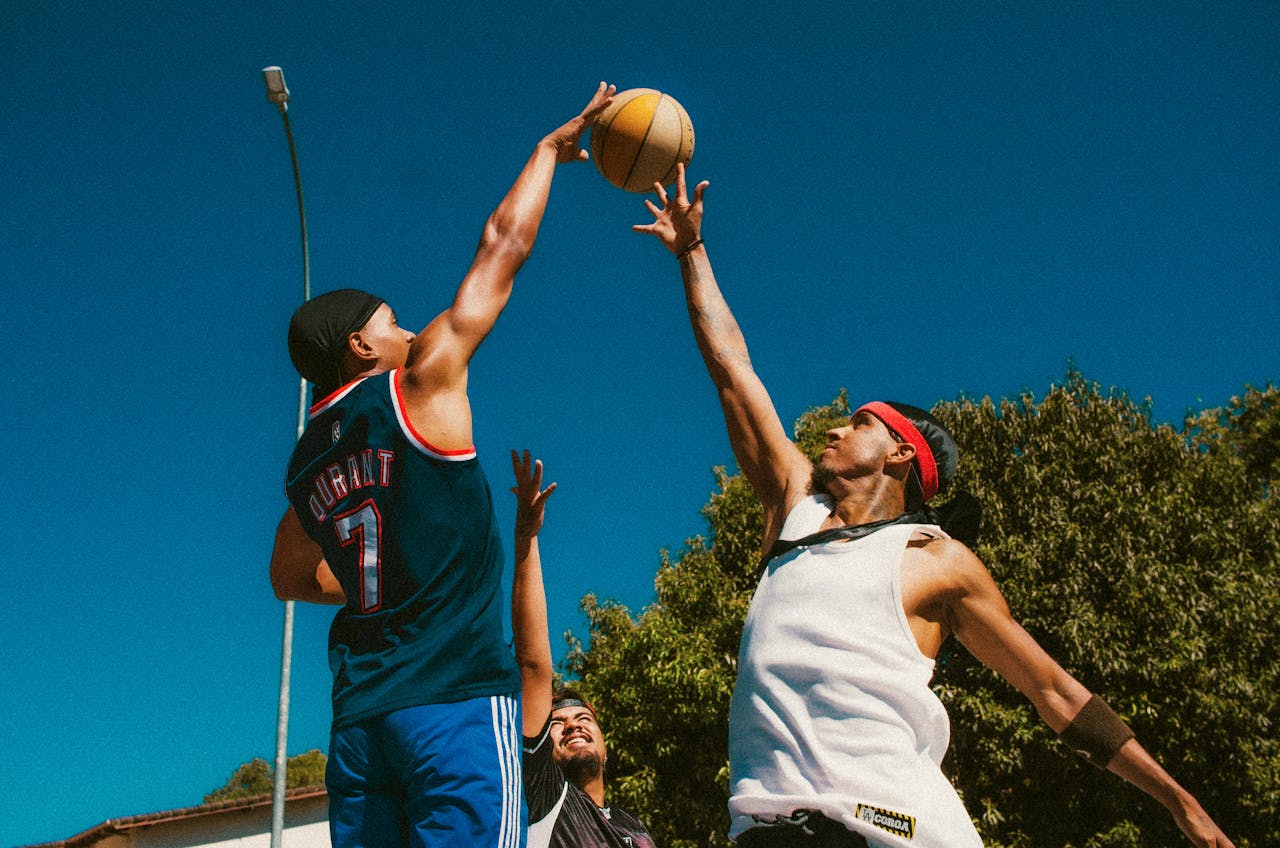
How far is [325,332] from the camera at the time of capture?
315cm

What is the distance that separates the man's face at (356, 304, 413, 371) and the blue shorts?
1.21m

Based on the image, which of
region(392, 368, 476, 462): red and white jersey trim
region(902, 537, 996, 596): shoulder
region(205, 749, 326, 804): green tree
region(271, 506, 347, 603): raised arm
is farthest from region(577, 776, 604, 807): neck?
region(205, 749, 326, 804): green tree

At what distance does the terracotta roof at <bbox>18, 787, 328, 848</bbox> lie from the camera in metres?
20.3

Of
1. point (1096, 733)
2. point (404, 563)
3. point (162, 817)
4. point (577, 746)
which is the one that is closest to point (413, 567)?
point (404, 563)

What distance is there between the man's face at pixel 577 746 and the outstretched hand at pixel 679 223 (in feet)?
9.89

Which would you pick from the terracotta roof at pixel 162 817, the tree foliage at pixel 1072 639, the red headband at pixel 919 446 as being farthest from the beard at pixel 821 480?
the terracotta roof at pixel 162 817

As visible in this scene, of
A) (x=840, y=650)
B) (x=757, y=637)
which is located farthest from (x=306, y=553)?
(x=840, y=650)

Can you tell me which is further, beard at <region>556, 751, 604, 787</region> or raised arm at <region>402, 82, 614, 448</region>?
beard at <region>556, 751, 604, 787</region>

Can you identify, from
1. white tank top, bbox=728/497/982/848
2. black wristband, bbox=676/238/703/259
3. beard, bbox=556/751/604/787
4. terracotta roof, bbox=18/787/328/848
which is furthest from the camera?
terracotta roof, bbox=18/787/328/848

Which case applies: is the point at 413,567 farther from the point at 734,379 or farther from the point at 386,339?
the point at 734,379

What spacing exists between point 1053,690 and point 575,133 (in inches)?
105

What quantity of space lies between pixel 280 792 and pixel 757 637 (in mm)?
9568

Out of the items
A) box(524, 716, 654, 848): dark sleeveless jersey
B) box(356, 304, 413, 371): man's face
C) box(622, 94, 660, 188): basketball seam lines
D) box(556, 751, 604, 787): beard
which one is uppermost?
box(622, 94, 660, 188): basketball seam lines

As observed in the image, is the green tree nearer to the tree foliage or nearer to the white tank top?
the tree foliage
